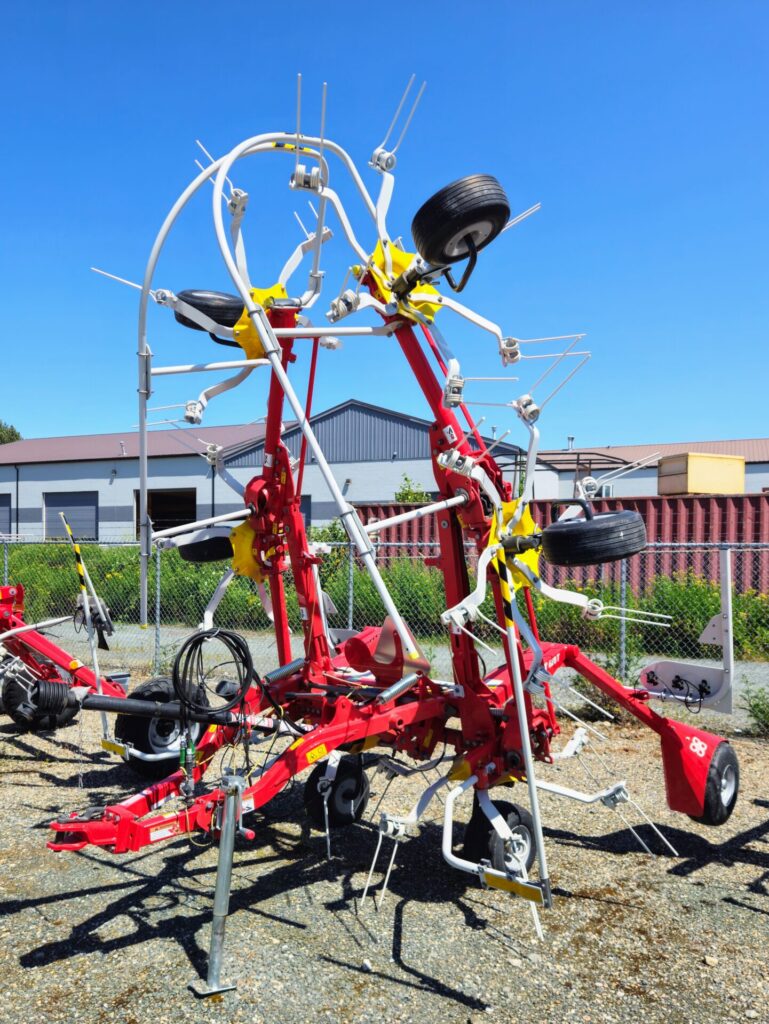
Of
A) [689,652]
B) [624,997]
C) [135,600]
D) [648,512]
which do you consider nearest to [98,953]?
[624,997]

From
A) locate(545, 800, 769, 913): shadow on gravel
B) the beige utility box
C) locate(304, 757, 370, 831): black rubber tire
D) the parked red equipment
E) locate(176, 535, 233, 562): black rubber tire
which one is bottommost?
locate(545, 800, 769, 913): shadow on gravel

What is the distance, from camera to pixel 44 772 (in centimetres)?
716

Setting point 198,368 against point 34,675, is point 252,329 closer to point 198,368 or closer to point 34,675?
point 198,368

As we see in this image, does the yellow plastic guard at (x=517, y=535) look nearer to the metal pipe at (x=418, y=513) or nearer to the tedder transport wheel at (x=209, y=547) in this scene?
the metal pipe at (x=418, y=513)

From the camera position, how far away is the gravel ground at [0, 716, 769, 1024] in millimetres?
3623

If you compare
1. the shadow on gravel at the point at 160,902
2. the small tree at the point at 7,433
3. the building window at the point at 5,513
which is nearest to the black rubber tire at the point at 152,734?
the shadow on gravel at the point at 160,902

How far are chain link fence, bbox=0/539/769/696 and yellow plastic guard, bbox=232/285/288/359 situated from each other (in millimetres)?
4735

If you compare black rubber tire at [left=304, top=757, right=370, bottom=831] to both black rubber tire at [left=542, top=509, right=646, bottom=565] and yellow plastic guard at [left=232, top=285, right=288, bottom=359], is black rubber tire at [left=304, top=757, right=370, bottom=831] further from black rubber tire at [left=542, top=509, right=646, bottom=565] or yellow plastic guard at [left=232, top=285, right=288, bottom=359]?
yellow plastic guard at [left=232, top=285, right=288, bottom=359]

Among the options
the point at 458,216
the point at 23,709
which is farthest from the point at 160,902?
the point at 458,216

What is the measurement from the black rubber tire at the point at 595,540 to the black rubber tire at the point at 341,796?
235 centimetres

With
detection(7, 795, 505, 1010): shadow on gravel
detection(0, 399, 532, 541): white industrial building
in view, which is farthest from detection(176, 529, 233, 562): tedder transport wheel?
detection(0, 399, 532, 541): white industrial building

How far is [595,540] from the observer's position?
4363 millimetres

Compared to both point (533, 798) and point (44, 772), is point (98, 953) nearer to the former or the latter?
point (533, 798)

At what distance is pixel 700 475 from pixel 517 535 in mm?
13275
